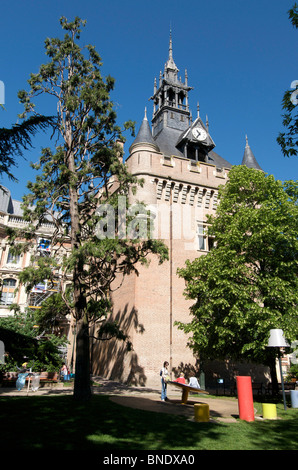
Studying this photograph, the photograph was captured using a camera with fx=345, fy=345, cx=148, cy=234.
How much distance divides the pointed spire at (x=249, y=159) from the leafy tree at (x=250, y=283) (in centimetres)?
999

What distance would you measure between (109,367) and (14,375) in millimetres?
6866

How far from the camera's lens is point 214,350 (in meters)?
18.5

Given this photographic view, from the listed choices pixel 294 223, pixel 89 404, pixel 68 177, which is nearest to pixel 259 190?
pixel 294 223

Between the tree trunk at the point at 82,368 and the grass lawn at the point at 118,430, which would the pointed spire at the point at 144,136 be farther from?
the grass lawn at the point at 118,430

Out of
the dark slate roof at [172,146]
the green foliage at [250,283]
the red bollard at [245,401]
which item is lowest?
the red bollard at [245,401]

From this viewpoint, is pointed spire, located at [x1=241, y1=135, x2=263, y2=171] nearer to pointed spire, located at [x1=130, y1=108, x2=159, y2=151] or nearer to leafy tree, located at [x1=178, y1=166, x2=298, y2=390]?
pointed spire, located at [x1=130, y1=108, x2=159, y2=151]

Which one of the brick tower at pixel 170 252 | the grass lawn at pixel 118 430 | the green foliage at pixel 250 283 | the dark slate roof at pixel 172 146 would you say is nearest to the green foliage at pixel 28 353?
the brick tower at pixel 170 252

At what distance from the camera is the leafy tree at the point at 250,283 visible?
16542 millimetres

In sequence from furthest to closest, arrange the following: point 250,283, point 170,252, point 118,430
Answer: point 170,252 < point 250,283 < point 118,430

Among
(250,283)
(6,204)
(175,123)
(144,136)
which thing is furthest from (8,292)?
(250,283)

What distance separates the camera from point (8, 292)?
35812 mm

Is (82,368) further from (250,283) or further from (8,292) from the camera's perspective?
(8,292)

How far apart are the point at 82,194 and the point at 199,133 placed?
664 inches
